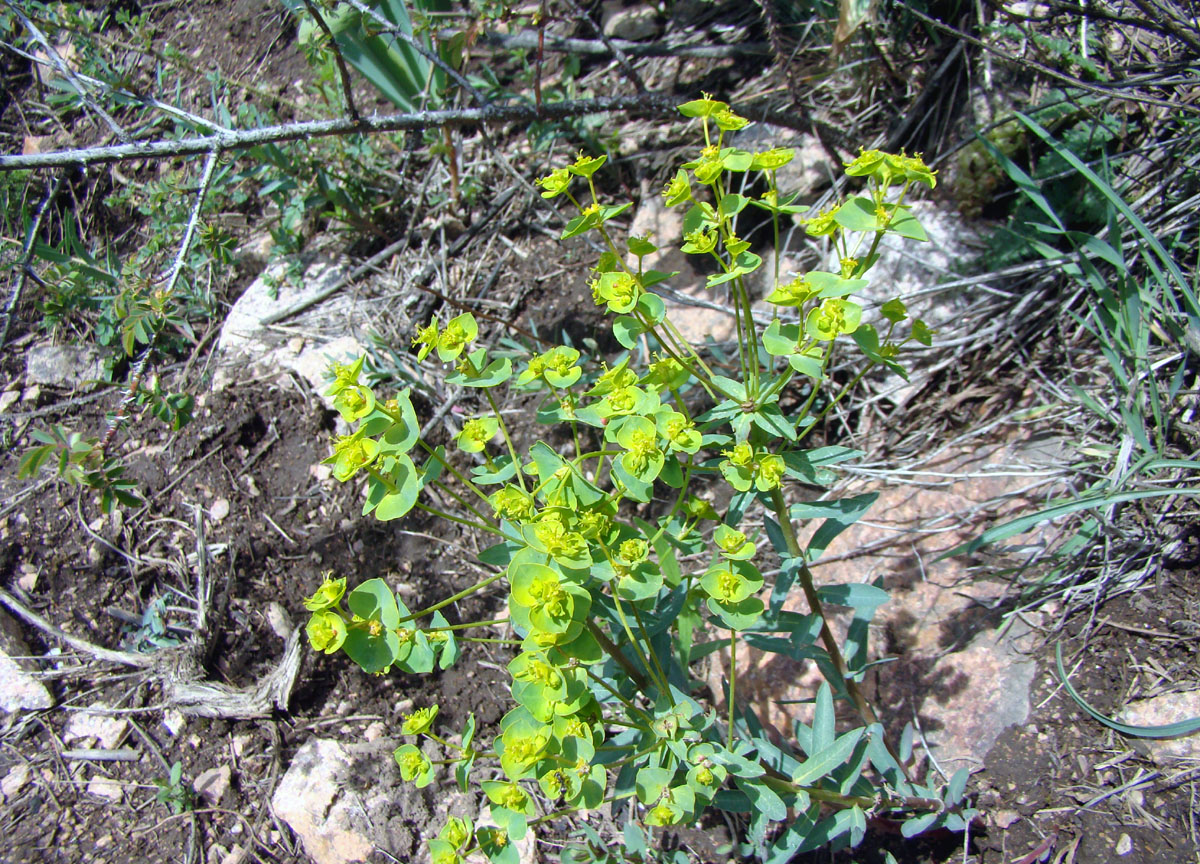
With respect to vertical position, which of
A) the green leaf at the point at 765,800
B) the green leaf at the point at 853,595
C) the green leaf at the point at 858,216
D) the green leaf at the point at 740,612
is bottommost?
the green leaf at the point at 765,800

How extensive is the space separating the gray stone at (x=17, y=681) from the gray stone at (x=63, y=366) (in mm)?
1105

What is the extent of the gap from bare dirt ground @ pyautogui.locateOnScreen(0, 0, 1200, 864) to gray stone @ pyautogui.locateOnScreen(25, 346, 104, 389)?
75 millimetres

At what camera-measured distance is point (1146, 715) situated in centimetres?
180

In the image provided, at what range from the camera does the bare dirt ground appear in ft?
5.93

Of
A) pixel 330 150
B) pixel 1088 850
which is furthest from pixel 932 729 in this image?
pixel 330 150

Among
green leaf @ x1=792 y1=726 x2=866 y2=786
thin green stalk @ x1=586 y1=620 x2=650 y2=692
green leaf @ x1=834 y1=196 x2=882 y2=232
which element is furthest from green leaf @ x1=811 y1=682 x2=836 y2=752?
green leaf @ x1=834 y1=196 x2=882 y2=232

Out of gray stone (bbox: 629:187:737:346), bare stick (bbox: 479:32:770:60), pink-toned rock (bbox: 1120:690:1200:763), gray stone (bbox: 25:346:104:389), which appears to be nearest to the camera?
pink-toned rock (bbox: 1120:690:1200:763)

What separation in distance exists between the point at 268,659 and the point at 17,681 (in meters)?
0.84

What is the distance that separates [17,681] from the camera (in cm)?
246

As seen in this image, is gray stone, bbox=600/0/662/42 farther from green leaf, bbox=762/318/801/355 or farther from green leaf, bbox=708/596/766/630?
green leaf, bbox=708/596/766/630

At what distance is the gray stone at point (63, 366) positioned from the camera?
3156mm

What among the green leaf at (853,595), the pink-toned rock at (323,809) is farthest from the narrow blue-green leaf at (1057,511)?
the pink-toned rock at (323,809)

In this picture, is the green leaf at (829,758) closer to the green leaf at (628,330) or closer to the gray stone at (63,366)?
the green leaf at (628,330)

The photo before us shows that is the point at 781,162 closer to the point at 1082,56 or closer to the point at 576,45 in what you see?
the point at 1082,56
